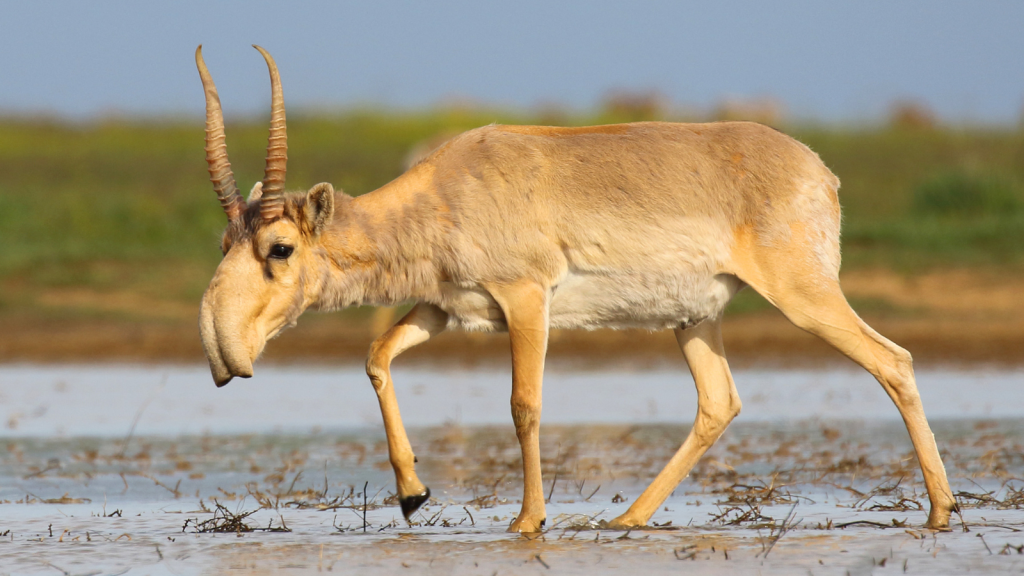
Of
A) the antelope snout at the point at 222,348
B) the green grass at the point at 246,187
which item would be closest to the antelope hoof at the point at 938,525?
the antelope snout at the point at 222,348

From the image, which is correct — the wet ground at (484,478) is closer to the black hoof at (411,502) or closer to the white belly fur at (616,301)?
the black hoof at (411,502)

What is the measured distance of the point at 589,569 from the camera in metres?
4.74

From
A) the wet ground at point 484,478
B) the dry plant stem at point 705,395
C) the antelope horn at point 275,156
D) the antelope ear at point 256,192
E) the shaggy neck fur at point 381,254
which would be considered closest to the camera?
the wet ground at point 484,478

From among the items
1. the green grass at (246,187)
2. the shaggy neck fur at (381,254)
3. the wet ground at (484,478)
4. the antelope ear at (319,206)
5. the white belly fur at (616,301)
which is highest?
the antelope ear at (319,206)

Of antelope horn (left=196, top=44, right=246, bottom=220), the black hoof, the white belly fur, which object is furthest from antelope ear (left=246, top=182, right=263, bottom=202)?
the black hoof

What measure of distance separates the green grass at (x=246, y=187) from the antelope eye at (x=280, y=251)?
10124mm

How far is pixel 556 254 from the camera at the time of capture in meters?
5.87

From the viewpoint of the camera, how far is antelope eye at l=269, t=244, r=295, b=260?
5.70m

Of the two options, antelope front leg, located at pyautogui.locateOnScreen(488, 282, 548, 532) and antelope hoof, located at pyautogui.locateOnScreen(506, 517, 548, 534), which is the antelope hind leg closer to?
antelope front leg, located at pyautogui.locateOnScreen(488, 282, 548, 532)

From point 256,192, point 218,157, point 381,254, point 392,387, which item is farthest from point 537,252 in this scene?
point 218,157

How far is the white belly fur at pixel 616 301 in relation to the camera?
5.89 m

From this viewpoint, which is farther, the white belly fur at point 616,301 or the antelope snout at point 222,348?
the white belly fur at point 616,301

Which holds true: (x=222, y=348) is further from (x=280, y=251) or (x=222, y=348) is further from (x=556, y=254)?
(x=556, y=254)

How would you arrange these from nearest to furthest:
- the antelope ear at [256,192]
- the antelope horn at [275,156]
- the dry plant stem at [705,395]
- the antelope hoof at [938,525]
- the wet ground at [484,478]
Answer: the wet ground at [484,478] → the antelope hoof at [938,525] → the antelope horn at [275,156] → the antelope ear at [256,192] → the dry plant stem at [705,395]
